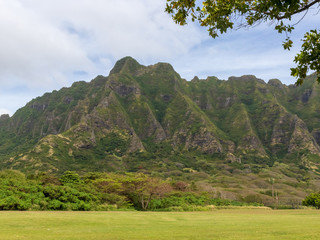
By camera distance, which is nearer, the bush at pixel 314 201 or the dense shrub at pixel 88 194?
the dense shrub at pixel 88 194

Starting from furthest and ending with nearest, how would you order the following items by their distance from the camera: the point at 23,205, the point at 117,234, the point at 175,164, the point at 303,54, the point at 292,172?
1. the point at 175,164
2. the point at 292,172
3. the point at 23,205
4. the point at 117,234
5. the point at 303,54

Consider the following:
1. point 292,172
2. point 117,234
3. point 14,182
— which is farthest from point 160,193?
point 292,172

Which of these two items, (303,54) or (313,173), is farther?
(313,173)

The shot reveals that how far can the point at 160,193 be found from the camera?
153 feet

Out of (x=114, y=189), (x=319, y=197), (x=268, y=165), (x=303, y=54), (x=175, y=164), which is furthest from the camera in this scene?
(x=268, y=165)

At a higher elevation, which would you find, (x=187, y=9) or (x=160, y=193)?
(x=187, y=9)

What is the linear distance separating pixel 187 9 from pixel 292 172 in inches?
7439

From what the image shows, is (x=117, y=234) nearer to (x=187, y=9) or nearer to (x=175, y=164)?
(x=187, y=9)

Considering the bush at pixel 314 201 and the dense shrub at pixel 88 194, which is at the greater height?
the dense shrub at pixel 88 194

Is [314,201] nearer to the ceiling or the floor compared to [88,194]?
nearer to the floor

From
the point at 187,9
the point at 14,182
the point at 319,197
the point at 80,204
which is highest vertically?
the point at 187,9

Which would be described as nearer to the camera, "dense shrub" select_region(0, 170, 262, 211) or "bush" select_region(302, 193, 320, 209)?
"dense shrub" select_region(0, 170, 262, 211)

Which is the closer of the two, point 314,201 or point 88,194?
point 88,194

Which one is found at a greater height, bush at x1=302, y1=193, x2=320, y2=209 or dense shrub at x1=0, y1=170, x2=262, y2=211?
dense shrub at x1=0, y1=170, x2=262, y2=211
